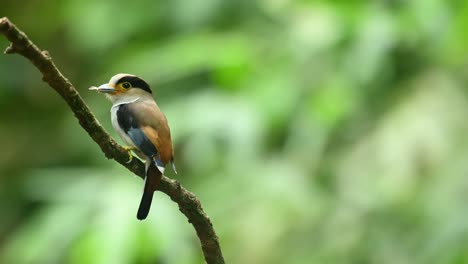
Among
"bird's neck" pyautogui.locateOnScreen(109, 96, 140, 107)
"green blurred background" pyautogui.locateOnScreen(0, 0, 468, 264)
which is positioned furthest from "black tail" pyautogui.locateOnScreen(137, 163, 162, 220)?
"green blurred background" pyautogui.locateOnScreen(0, 0, 468, 264)

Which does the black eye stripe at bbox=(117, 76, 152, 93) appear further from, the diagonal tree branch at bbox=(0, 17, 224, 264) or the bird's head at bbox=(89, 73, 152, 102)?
the diagonal tree branch at bbox=(0, 17, 224, 264)

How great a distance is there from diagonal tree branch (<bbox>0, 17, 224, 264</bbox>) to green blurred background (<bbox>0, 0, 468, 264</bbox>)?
8.31ft

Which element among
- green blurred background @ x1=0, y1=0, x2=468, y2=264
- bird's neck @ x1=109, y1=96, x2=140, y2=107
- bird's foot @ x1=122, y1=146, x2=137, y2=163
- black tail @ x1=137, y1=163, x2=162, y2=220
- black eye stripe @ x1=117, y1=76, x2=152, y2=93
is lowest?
black tail @ x1=137, y1=163, x2=162, y2=220

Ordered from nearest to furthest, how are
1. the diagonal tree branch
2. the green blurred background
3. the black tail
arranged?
the diagonal tree branch
the black tail
the green blurred background

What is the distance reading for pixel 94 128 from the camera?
47.8 inches

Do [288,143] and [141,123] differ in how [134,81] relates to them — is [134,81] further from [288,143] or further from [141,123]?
[288,143]

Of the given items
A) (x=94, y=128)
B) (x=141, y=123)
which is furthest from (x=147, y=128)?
(x=94, y=128)

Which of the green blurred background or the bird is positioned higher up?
the green blurred background

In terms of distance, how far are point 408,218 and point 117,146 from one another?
3722mm

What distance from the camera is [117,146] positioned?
1261 mm

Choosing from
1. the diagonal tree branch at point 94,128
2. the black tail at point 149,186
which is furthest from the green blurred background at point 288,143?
the black tail at point 149,186

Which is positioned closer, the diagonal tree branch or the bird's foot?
the diagonal tree branch

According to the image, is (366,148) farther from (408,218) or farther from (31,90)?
(31,90)

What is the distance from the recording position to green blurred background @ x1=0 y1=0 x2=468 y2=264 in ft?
14.1
